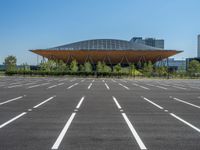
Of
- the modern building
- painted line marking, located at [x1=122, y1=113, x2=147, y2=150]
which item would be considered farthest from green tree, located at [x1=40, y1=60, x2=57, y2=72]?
painted line marking, located at [x1=122, y1=113, x2=147, y2=150]

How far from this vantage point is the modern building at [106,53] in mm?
111812

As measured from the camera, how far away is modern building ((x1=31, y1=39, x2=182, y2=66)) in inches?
4402

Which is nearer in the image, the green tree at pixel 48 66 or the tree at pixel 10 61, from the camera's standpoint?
the green tree at pixel 48 66

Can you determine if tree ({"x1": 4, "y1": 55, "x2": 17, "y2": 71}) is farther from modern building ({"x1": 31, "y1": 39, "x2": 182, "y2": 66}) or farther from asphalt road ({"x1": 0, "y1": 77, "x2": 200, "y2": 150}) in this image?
asphalt road ({"x1": 0, "y1": 77, "x2": 200, "y2": 150})

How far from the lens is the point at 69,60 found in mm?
118312

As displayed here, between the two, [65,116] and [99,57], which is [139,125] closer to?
[65,116]

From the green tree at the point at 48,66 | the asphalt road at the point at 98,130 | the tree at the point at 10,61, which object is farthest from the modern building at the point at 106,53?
the asphalt road at the point at 98,130

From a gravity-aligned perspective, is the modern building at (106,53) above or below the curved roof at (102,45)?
below

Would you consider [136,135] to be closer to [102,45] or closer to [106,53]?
[106,53]

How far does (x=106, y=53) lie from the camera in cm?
11231

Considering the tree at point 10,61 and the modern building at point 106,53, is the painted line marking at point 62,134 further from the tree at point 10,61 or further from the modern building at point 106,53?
the tree at point 10,61

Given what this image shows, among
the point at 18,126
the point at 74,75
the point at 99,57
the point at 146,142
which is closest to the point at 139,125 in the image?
the point at 146,142

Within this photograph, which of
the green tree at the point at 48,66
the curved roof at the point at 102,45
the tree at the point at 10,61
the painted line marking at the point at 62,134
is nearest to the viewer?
the painted line marking at the point at 62,134

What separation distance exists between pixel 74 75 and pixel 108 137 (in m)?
77.3
